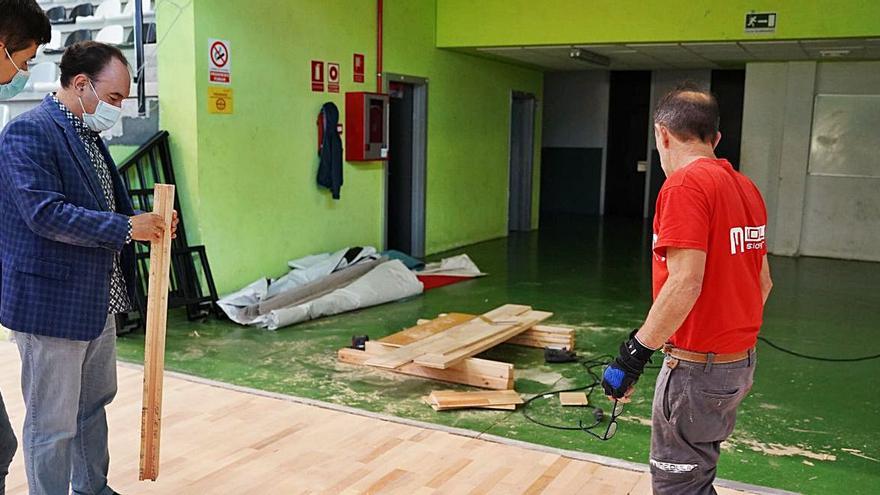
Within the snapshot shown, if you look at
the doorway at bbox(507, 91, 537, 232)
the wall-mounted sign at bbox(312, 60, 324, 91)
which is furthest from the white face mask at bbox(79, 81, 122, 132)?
the doorway at bbox(507, 91, 537, 232)

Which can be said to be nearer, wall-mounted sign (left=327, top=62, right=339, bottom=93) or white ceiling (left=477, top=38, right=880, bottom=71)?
wall-mounted sign (left=327, top=62, right=339, bottom=93)

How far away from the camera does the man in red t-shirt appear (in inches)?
87.7

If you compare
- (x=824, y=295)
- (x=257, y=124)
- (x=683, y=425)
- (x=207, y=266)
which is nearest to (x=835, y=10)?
(x=824, y=295)

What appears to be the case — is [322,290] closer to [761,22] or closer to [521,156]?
[761,22]

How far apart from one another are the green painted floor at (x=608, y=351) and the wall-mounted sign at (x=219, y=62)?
1.92m

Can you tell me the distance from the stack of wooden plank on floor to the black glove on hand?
84.0 inches

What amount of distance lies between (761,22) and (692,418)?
6.68 meters

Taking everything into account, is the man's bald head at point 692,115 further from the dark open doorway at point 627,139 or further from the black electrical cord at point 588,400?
the dark open doorway at point 627,139

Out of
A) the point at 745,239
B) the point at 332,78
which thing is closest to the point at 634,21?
the point at 332,78

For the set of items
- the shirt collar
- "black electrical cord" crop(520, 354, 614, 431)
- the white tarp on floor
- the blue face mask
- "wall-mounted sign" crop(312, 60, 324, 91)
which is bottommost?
"black electrical cord" crop(520, 354, 614, 431)

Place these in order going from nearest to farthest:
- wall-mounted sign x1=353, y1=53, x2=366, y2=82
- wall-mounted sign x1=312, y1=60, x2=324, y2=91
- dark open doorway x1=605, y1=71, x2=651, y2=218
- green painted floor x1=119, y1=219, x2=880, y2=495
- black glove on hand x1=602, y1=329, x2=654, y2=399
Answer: black glove on hand x1=602, y1=329, x2=654, y2=399 → green painted floor x1=119, y1=219, x2=880, y2=495 → wall-mounted sign x1=312, y1=60, x2=324, y2=91 → wall-mounted sign x1=353, y1=53, x2=366, y2=82 → dark open doorway x1=605, y1=71, x2=651, y2=218

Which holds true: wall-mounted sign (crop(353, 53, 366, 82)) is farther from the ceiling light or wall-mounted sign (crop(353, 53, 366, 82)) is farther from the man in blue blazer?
the man in blue blazer

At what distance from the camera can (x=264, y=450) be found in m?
3.67

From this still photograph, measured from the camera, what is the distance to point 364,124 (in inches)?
316
